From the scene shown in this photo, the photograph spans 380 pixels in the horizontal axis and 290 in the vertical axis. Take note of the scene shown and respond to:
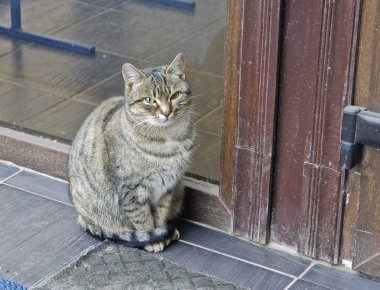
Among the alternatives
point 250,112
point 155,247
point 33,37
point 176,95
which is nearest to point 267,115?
point 250,112

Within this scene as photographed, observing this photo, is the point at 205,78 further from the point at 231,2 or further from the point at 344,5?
the point at 344,5

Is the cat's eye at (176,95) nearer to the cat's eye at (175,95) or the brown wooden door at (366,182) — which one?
the cat's eye at (175,95)

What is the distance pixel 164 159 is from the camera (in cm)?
339

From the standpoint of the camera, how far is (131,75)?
3.32 m

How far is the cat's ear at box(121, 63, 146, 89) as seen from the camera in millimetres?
3311

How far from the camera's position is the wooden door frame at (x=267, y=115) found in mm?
3090

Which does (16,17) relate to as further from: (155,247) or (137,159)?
(155,247)

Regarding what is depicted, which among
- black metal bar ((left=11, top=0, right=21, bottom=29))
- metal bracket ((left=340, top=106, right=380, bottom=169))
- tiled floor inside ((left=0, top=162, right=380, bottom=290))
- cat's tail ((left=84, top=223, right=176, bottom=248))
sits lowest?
tiled floor inside ((left=0, top=162, right=380, bottom=290))

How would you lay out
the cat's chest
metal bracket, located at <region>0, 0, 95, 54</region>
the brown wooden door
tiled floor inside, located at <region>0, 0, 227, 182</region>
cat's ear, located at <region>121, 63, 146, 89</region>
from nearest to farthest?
1. the brown wooden door
2. cat's ear, located at <region>121, 63, 146, 89</region>
3. the cat's chest
4. tiled floor inside, located at <region>0, 0, 227, 182</region>
5. metal bracket, located at <region>0, 0, 95, 54</region>

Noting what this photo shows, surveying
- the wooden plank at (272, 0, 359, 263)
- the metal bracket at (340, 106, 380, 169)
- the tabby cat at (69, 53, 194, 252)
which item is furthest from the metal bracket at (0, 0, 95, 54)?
the metal bracket at (340, 106, 380, 169)

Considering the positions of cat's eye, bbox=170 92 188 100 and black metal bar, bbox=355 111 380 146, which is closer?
black metal bar, bbox=355 111 380 146

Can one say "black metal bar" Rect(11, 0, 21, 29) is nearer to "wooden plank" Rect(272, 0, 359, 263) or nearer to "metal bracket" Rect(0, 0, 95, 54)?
"metal bracket" Rect(0, 0, 95, 54)

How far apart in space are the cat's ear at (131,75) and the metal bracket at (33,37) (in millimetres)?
Answer: 561

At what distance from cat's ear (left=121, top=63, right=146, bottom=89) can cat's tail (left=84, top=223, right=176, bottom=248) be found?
57cm
